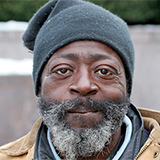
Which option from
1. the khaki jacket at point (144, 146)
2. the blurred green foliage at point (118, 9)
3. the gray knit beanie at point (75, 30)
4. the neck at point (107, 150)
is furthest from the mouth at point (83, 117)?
the blurred green foliage at point (118, 9)

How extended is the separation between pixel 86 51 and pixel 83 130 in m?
0.67

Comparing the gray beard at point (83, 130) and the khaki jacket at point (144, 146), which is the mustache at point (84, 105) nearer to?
the gray beard at point (83, 130)

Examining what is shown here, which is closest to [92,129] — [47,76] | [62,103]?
[62,103]

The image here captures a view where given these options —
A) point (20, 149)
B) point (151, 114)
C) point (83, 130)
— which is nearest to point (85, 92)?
point (83, 130)

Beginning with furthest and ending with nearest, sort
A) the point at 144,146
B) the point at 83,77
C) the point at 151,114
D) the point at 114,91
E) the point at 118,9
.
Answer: the point at 118,9 → the point at 151,114 → the point at 114,91 → the point at 83,77 → the point at 144,146

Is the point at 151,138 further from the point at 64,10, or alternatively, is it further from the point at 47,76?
the point at 64,10

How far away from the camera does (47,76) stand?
2.44 m

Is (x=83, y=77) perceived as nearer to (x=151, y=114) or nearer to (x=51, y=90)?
(x=51, y=90)

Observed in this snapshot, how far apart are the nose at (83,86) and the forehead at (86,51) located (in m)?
0.18

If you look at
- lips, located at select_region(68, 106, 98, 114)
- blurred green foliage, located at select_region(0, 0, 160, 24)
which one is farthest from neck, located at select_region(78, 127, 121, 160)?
blurred green foliage, located at select_region(0, 0, 160, 24)

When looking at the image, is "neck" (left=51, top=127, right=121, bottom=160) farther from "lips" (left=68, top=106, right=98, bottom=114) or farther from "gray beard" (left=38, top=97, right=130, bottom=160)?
"lips" (left=68, top=106, right=98, bottom=114)

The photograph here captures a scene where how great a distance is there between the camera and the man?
7.04 feet

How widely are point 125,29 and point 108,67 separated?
539mm

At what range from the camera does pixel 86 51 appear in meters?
2.28
